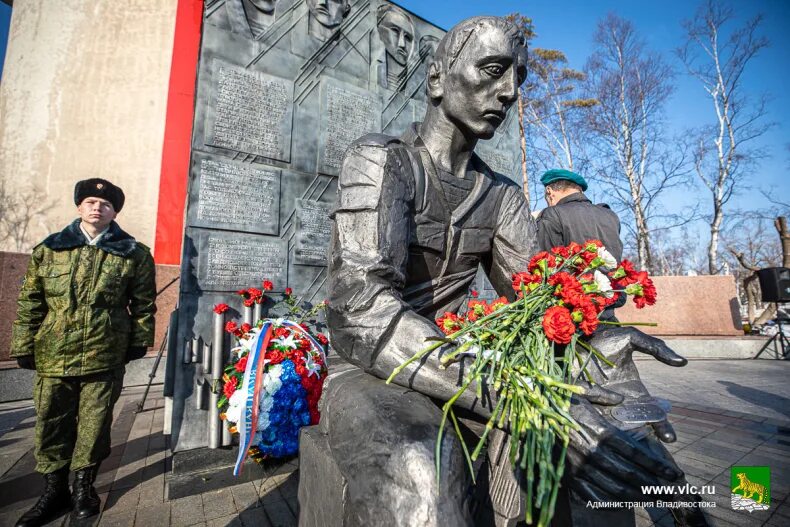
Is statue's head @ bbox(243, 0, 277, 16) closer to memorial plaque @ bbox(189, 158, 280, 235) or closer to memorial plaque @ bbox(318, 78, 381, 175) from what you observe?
memorial plaque @ bbox(318, 78, 381, 175)

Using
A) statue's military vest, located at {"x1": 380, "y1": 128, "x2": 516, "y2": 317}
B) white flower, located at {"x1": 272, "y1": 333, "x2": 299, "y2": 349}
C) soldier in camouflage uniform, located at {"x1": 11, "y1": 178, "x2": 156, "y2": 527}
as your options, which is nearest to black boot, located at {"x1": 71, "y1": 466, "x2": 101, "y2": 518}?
soldier in camouflage uniform, located at {"x1": 11, "y1": 178, "x2": 156, "y2": 527}

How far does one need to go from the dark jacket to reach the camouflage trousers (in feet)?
12.4

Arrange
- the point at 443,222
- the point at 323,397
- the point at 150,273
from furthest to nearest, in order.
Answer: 1. the point at 150,273
2. the point at 443,222
3. the point at 323,397

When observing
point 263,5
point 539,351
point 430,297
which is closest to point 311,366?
point 430,297

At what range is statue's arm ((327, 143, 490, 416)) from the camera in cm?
117

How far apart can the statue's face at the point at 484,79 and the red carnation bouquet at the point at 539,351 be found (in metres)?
0.66

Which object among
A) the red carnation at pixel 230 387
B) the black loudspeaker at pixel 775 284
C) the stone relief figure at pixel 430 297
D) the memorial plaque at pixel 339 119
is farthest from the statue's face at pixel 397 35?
the black loudspeaker at pixel 775 284

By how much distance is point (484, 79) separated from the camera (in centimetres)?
154

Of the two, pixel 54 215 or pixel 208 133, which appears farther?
pixel 54 215

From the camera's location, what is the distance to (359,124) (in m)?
4.32

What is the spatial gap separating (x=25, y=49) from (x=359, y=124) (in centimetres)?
1401

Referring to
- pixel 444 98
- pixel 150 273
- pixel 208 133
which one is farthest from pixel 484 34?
pixel 150 273

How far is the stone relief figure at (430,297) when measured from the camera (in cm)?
95

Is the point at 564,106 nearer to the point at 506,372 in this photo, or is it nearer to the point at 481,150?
the point at 481,150
